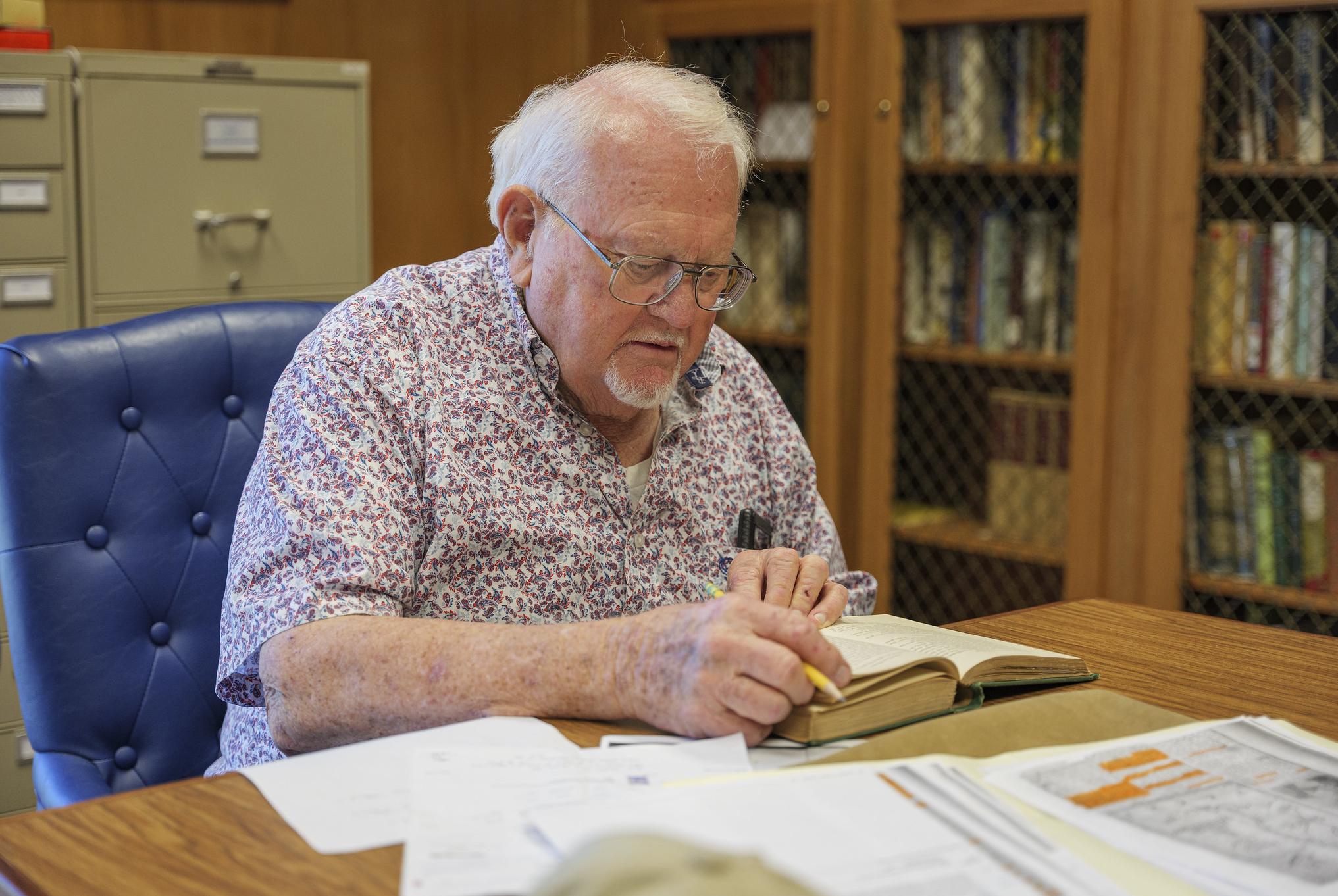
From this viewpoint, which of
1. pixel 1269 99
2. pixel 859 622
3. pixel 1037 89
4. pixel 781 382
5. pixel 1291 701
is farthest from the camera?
pixel 781 382

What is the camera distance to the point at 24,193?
2.43m

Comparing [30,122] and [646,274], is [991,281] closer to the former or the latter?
[646,274]

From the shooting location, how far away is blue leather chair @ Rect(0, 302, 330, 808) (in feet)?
4.59

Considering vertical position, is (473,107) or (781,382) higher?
(473,107)

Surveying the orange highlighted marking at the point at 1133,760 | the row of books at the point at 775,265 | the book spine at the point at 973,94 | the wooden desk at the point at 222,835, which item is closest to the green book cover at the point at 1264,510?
the book spine at the point at 973,94

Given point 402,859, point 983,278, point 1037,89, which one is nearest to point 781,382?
point 983,278

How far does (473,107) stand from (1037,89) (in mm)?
1641

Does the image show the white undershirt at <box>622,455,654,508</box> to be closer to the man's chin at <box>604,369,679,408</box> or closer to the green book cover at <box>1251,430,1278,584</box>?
the man's chin at <box>604,369,679,408</box>

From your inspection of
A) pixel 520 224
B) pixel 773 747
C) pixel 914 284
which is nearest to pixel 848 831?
pixel 773 747

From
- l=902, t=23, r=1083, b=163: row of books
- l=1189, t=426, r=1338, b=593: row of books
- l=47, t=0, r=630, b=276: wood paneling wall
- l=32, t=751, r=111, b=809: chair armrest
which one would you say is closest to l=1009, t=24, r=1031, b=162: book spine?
l=902, t=23, r=1083, b=163: row of books

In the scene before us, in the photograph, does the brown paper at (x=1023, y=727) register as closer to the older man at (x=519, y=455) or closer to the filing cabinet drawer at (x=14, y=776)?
the older man at (x=519, y=455)

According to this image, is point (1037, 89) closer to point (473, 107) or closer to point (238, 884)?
point (473, 107)

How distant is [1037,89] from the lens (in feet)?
9.26

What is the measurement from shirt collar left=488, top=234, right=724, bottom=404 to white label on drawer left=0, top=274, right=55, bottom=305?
1.26 metres
